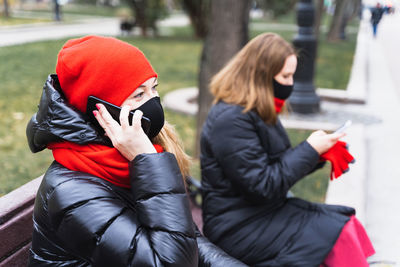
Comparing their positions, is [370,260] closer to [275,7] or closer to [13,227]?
[13,227]

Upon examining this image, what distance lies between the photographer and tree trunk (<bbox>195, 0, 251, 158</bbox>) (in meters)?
4.88

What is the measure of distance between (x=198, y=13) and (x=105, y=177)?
1972 cm

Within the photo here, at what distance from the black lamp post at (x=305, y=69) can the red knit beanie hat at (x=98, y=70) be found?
6.61 metres

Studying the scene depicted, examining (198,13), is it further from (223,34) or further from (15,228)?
(15,228)

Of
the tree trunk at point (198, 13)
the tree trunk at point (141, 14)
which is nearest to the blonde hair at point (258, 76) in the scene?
the tree trunk at point (198, 13)

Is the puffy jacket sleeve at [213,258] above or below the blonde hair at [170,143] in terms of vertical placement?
below

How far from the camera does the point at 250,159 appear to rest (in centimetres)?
241

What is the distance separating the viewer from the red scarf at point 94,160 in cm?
162

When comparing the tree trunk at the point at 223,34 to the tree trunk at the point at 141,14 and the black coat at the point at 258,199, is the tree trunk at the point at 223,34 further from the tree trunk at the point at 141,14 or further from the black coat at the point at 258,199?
the tree trunk at the point at 141,14

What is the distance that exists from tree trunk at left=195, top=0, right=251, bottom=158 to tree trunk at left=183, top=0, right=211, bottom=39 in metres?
15.6

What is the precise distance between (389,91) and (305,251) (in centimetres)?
907

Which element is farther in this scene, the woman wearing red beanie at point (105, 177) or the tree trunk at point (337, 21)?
the tree trunk at point (337, 21)

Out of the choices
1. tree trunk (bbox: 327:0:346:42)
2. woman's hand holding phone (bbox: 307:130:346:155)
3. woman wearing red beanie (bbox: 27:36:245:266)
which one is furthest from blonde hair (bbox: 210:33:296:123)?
tree trunk (bbox: 327:0:346:42)

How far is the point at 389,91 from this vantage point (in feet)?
34.3
